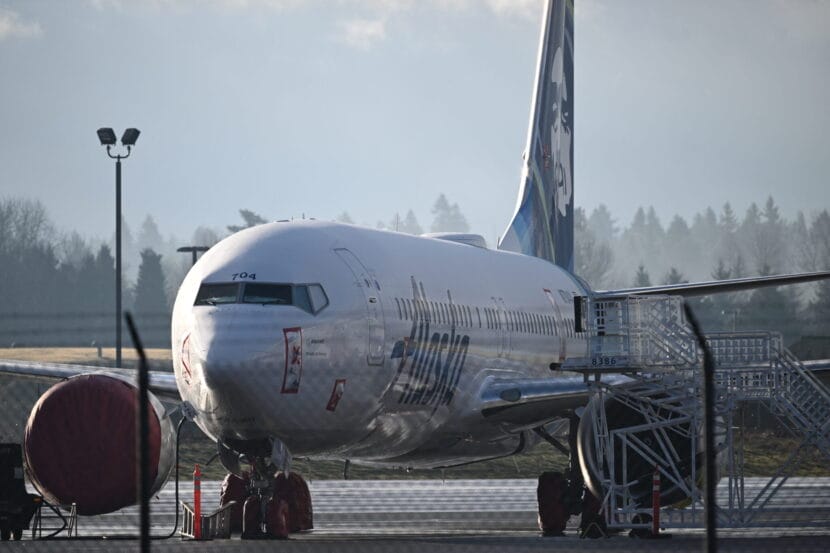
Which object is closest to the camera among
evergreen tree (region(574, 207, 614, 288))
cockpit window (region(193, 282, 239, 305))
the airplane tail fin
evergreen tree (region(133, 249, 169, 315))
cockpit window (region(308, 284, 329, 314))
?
cockpit window (region(193, 282, 239, 305))

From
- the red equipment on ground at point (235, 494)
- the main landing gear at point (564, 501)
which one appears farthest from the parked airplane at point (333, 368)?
the red equipment on ground at point (235, 494)

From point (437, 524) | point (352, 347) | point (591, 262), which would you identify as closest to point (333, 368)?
point (352, 347)

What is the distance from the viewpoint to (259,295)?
17859mm

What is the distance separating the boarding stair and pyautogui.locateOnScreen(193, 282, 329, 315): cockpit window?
511 centimetres

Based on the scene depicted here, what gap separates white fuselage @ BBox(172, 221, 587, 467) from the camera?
17.2 meters

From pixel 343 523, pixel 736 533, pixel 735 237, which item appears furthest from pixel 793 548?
pixel 735 237

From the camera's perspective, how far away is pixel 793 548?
694 inches

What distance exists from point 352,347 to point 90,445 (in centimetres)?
442

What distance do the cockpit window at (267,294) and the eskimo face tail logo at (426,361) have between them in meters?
2.36

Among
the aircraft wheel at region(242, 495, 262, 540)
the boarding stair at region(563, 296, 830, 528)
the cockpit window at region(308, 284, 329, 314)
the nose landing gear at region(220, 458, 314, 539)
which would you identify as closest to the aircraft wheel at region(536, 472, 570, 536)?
the boarding stair at region(563, 296, 830, 528)

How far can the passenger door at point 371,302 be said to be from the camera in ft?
62.4

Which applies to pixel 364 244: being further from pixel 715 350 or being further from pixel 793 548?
pixel 793 548

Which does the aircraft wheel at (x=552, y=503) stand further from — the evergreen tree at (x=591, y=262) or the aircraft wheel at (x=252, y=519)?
the evergreen tree at (x=591, y=262)

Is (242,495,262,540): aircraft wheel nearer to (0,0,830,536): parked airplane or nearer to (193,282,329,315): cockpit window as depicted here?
(0,0,830,536): parked airplane
